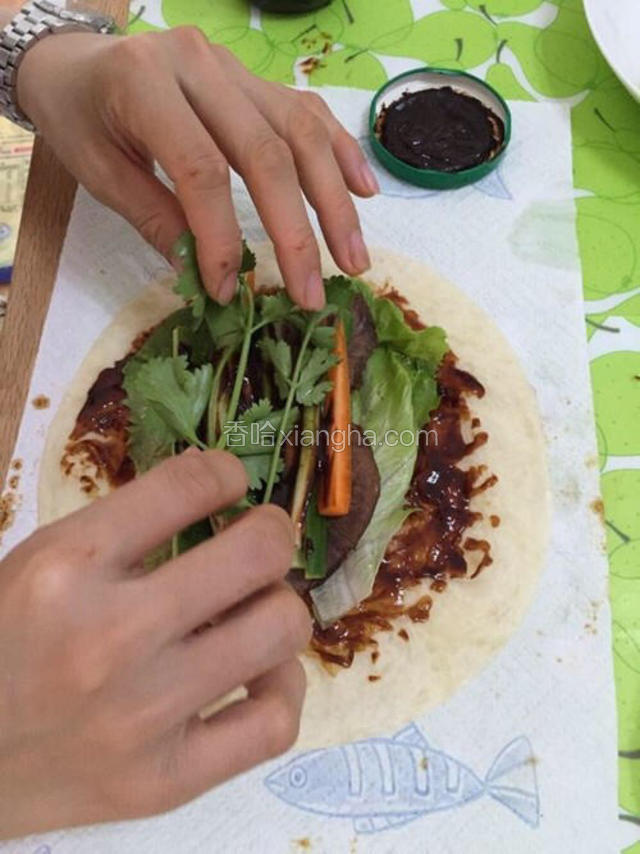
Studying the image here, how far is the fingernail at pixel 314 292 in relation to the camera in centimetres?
138

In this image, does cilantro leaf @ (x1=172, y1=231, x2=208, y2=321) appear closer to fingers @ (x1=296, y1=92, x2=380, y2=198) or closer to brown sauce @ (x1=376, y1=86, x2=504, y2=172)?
fingers @ (x1=296, y1=92, x2=380, y2=198)

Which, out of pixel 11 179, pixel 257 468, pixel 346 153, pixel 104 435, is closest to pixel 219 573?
pixel 257 468

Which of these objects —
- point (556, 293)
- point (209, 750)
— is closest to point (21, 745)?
point (209, 750)

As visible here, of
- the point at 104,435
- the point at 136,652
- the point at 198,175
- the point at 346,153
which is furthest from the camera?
the point at 104,435

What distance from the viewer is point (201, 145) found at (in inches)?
52.5

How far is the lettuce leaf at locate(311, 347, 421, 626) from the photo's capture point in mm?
1509

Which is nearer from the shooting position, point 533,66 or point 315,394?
point 315,394

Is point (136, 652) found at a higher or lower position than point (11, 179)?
higher

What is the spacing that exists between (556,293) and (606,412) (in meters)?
0.30

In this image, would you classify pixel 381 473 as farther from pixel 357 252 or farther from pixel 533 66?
pixel 533 66

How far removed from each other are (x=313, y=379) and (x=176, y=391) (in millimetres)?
245

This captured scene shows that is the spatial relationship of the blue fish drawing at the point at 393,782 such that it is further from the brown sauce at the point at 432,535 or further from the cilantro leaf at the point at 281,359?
the cilantro leaf at the point at 281,359

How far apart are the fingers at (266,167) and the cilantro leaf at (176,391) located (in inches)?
9.1

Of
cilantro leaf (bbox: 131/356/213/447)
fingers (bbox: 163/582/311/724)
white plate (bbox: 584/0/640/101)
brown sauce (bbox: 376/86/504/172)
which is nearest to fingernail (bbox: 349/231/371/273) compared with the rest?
cilantro leaf (bbox: 131/356/213/447)
